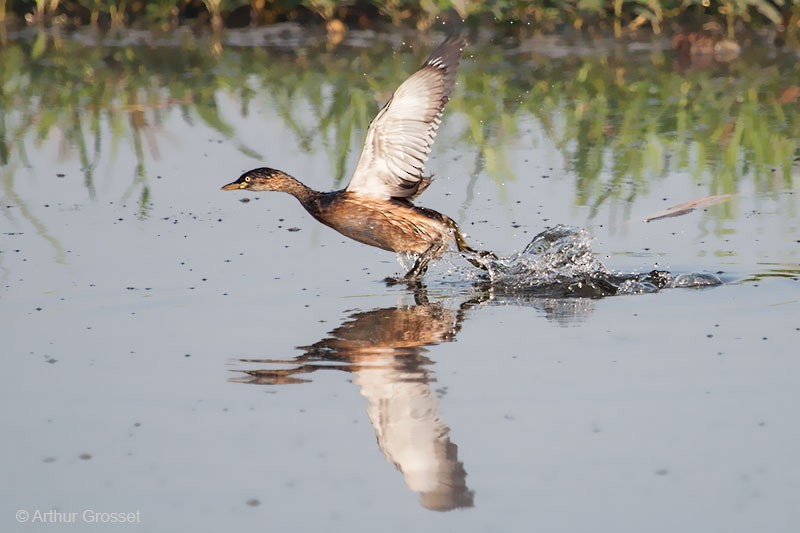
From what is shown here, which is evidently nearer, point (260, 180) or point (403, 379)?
point (403, 379)

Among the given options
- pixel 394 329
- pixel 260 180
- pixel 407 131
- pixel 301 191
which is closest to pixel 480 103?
pixel 260 180

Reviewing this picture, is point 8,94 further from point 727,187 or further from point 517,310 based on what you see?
point 517,310

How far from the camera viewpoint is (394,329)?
7.39m

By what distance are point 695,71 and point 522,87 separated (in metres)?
2.00

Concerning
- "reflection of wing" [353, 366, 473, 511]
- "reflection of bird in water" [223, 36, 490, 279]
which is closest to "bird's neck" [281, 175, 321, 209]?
"reflection of bird in water" [223, 36, 490, 279]

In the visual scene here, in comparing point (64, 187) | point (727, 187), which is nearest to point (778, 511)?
point (727, 187)

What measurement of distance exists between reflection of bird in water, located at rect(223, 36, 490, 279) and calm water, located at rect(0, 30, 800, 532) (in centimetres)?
21

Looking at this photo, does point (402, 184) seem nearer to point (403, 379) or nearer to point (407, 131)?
point (407, 131)

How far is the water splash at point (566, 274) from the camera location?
26.6 ft

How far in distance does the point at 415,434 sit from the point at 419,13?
1375 cm

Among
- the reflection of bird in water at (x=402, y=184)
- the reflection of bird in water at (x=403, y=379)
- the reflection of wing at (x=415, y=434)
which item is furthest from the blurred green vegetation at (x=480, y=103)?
the reflection of wing at (x=415, y=434)

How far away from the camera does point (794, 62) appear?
52.1 feet

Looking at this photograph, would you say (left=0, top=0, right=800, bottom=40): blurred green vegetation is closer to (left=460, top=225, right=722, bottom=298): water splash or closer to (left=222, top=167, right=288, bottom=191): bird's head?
(left=222, top=167, right=288, bottom=191): bird's head

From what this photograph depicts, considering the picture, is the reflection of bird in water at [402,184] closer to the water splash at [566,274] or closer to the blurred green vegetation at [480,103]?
the water splash at [566,274]
